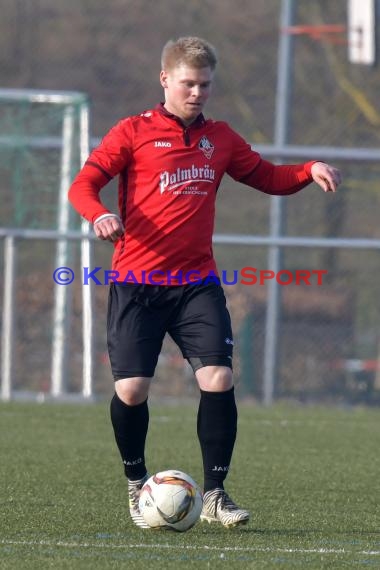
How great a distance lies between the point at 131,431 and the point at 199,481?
4.14 ft

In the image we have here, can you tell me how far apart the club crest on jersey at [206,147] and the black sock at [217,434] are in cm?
92

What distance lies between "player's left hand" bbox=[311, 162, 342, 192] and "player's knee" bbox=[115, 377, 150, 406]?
1002 mm

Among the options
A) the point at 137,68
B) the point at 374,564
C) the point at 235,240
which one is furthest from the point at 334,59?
the point at 374,564

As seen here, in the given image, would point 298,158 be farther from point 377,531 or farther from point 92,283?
point 377,531

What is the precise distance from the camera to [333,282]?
45.8 ft

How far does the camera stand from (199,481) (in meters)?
6.40

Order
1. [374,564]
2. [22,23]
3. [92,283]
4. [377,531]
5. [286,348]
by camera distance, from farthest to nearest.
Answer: [22,23]
[286,348]
[92,283]
[377,531]
[374,564]

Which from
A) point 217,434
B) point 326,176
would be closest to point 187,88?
point 326,176

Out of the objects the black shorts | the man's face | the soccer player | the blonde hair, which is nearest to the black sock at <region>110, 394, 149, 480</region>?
the soccer player

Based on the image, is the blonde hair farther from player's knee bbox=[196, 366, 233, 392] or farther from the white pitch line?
the white pitch line

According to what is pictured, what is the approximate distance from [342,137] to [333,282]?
2081 mm

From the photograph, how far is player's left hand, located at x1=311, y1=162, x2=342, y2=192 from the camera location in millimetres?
5223

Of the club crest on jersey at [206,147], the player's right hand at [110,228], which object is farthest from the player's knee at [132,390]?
the club crest on jersey at [206,147]

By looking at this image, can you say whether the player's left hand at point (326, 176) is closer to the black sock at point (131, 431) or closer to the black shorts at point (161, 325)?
the black shorts at point (161, 325)
